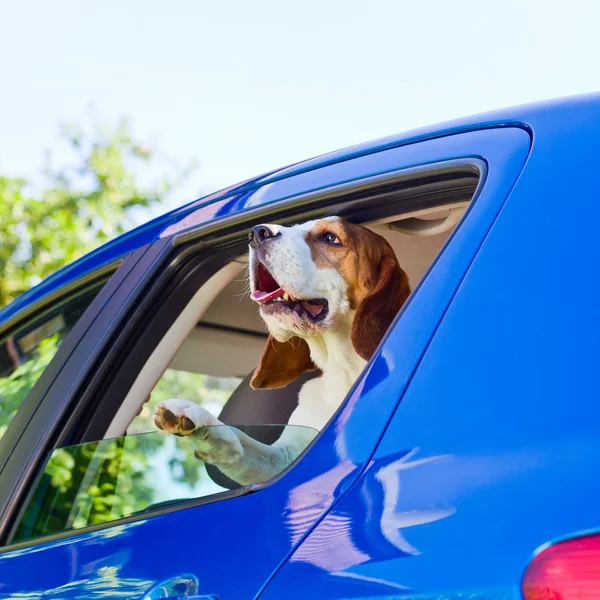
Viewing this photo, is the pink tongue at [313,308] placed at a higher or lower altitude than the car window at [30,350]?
higher

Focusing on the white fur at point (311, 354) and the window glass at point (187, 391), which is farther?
the window glass at point (187, 391)

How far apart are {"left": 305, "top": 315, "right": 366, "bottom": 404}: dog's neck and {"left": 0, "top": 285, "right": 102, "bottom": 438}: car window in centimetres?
81

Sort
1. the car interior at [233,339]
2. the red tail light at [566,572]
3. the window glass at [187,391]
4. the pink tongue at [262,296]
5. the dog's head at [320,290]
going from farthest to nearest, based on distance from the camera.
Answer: the pink tongue at [262,296] → the dog's head at [320,290] → the window glass at [187,391] → the car interior at [233,339] → the red tail light at [566,572]

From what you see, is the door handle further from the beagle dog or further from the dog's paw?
the beagle dog

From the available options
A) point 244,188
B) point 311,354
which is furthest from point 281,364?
point 244,188

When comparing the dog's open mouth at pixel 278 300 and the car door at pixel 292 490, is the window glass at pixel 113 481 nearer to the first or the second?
Result: the car door at pixel 292 490

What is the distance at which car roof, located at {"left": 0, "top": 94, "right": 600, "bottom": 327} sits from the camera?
1.39 metres

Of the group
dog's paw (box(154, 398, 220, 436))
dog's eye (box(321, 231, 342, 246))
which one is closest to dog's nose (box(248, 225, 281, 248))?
dog's eye (box(321, 231, 342, 246))

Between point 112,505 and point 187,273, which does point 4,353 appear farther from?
point 112,505

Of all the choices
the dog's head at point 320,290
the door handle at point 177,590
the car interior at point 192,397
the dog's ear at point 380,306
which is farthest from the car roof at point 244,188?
the door handle at point 177,590

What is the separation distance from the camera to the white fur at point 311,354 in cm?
187

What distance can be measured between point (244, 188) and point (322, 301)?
3.12 ft

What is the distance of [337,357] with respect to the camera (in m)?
2.77

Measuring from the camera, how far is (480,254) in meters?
Result: 1.21
